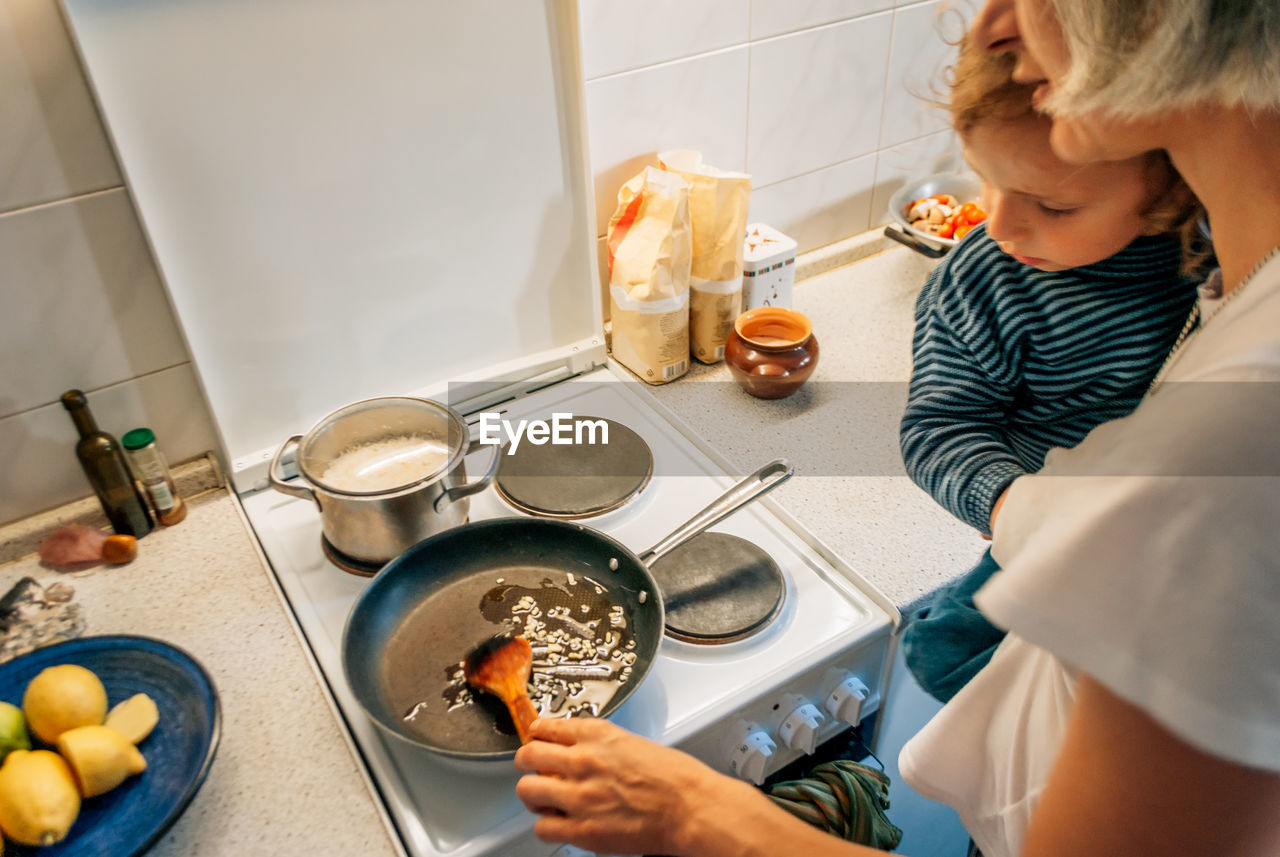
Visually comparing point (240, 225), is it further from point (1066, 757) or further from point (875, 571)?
point (1066, 757)

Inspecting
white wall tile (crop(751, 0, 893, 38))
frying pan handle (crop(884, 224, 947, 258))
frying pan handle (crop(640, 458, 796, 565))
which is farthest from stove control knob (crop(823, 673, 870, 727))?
white wall tile (crop(751, 0, 893, 38))

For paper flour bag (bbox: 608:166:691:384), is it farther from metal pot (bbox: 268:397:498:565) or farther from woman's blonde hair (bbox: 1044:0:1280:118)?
woman's blonde hair (bbox: 1044:0:1280:118)

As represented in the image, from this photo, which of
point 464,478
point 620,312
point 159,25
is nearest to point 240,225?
point 159,25

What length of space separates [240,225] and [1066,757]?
0.82 m

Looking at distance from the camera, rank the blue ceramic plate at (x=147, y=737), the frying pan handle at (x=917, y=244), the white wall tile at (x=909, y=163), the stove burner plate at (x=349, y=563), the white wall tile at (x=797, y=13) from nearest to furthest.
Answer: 1. the blue ceramic plate at (x=147, y=737)
2. the stove burner plate at (x=349, y=563)
3. the white wall tile at (x=797, y=13)
4. the frying pan handle at (x=917, y=244)
5. the white wall tile at (x=909, y=163)

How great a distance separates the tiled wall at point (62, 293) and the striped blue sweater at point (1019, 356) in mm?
755

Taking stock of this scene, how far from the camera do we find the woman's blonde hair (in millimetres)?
339

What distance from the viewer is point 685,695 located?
2.41 feet

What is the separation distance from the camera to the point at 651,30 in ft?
3.37

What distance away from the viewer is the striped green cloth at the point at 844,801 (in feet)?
2.49

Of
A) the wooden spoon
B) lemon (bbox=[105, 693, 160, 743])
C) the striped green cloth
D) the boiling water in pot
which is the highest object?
the boiling water in pot

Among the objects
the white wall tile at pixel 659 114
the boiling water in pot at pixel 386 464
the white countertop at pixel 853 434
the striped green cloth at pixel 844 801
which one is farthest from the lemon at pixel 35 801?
the white wall tile at pixel 659 114

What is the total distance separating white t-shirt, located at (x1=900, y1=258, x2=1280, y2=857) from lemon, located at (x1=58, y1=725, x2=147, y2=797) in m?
0.62

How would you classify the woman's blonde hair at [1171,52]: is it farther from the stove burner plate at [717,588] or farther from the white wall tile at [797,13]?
the white wall tile at [797,13]
